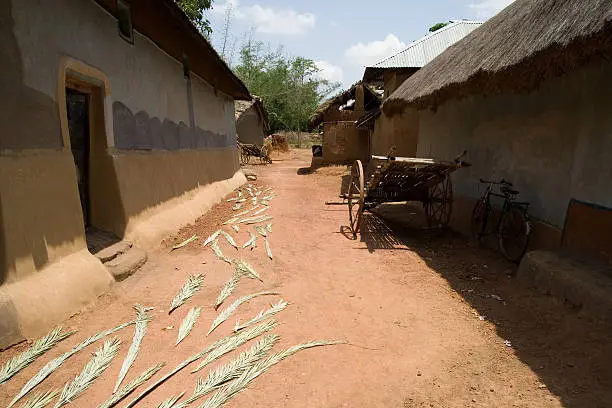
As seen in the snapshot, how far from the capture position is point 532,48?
13.7ft

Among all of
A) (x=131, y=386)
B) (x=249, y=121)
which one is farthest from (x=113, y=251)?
(x=249, y=121)

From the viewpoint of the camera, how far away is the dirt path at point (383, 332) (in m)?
2.44

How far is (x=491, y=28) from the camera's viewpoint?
22.1 feet

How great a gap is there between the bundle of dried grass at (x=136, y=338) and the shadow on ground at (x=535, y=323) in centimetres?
299

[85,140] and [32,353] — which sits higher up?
[85,140]

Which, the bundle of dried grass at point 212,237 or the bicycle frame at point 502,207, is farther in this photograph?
the bundle of dried grass at point 212,237

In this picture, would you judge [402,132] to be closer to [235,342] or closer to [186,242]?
[186,242]

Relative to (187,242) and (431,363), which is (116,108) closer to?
(187,242)

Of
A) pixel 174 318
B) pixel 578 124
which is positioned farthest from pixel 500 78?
pixel 174 318

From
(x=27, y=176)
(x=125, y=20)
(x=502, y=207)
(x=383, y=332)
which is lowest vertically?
(x=383, y=332)

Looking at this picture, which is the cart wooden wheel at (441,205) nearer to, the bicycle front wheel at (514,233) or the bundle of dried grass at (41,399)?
the bicycle front wheel at (514,233)

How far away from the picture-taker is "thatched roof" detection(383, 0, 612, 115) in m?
3.43

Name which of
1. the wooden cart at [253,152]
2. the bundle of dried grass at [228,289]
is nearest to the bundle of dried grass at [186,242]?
the bundle of dried grass at [228,289]

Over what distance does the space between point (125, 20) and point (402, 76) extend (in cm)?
1178
